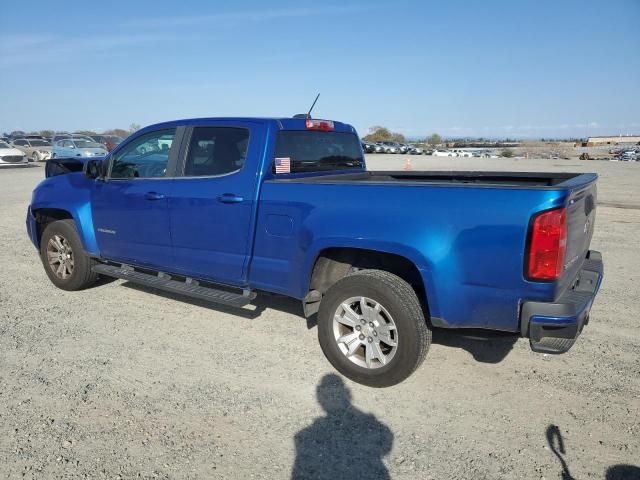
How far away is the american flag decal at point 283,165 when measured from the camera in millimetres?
4246

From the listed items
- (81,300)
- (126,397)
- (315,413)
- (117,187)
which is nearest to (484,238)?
(315,413)

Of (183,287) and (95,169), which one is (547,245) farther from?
(95,169)

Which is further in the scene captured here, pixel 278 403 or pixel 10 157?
pixel 10 157

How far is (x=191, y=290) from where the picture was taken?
4.53m

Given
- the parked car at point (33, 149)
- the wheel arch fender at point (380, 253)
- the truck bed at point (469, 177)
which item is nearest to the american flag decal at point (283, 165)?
the truck bed at point (469, 177)

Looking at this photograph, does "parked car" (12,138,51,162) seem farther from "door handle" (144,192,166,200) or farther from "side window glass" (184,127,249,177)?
"side window glass" (184,127,249,177)

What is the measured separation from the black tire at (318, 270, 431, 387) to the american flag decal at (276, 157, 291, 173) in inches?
45.8

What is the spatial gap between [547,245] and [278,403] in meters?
1.98

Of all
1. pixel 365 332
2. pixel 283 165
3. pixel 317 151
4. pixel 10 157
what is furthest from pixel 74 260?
pixel 10 157

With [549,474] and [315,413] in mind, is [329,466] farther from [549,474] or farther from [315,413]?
[549,474]

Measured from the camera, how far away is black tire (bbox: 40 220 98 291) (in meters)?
5.54

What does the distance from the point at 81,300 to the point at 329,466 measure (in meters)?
3.85

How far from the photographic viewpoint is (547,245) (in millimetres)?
2883

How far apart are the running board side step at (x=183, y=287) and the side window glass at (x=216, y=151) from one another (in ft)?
3.38
